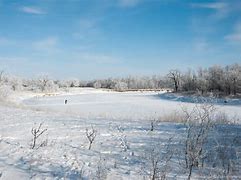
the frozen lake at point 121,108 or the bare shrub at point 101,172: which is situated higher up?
the bare shrub at point 101,172

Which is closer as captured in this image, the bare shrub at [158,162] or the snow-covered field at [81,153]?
the bare shrub at [158,162]

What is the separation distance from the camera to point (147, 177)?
821 centimetres

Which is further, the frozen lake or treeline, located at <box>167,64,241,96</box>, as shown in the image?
treeline, located at <box>167,64,241,96</box>

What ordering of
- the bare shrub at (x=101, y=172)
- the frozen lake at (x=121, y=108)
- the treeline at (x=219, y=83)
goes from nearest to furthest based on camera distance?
the bare shrub at (x=101, y=172) < the frozen lake at (x=121, y=108) < the treeline at (x=219, y=83)

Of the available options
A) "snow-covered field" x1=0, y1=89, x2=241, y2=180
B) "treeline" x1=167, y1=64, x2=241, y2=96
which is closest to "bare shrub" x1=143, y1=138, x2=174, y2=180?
"snow-covered field" x1=0, y1=89, x2=241, y2=180

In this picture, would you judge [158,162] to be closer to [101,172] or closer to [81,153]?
[101,172]

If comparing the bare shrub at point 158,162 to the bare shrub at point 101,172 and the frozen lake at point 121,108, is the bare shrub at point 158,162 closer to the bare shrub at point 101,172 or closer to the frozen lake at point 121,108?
the bare shrub at point 101,172

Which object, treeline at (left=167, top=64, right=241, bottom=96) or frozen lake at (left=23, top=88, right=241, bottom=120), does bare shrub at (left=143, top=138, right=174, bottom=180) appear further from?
treeline at (left=167, top=64, right=241, bottom=96)

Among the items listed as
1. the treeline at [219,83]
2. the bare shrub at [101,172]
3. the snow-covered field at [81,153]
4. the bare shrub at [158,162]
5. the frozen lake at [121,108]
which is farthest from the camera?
the treeline at [219,83]

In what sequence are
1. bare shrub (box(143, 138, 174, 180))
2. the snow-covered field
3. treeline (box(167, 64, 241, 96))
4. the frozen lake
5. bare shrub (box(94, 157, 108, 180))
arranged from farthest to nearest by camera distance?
treeline (box(167, 64, 241, 96)), the frozen lake, the snow-covered field, bare shrub (box(143, 138, 174, 180)), bare shrub (box(94, 157, 108, 180))

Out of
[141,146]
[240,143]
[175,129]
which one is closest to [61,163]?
[141,146]

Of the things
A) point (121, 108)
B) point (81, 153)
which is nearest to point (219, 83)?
point (121, 108)

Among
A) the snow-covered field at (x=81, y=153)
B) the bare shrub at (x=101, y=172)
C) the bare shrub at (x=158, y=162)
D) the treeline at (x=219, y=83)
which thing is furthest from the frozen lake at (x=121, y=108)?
the treeline at (x=219, y=83)

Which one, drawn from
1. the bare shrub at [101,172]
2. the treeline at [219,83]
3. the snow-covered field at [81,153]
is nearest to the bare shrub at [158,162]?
the snow-covered field at [81,153]
